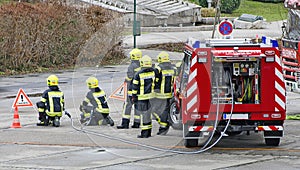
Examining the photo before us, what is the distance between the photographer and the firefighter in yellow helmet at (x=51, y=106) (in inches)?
671

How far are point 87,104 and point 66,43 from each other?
50.3ft

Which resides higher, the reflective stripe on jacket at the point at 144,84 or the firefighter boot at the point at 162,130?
the reflective stripe on jacket at the point at 144,84

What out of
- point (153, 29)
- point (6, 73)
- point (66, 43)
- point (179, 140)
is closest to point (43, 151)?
point (179, 140)

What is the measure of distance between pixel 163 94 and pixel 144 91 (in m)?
0.68

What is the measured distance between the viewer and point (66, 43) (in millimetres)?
32281

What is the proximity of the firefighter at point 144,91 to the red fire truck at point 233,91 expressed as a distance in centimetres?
139

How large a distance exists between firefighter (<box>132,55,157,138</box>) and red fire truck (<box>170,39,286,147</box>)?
1388mm

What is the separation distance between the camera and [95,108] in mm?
17141

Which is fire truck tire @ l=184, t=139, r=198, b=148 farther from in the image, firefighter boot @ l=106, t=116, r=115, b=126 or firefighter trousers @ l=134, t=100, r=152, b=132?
firefighter boot @ l=106, t=116, r=115, b=126

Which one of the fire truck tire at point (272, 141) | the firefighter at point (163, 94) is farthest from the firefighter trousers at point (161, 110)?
the fire truck tire at point (272, 141)

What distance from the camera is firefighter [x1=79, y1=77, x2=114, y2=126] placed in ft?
55.8

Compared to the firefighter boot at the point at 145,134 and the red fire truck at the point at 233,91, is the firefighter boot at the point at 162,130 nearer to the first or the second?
the firefighter boot at the point at 145,134

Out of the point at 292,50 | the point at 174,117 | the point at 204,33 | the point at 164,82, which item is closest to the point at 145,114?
the point at 164,82

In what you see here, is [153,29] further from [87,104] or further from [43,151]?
[43,151]
